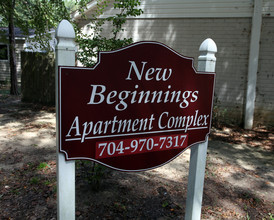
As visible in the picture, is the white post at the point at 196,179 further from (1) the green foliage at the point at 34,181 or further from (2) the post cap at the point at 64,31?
(1) the green foliage at the point at 34,181

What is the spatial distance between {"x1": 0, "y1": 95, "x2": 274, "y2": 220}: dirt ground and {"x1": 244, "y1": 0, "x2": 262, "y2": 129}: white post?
2.13 metres

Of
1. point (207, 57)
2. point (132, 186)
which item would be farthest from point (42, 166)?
point (207, 57)

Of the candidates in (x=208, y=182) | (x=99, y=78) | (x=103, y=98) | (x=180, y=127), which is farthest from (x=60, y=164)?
(x=208, y=182)

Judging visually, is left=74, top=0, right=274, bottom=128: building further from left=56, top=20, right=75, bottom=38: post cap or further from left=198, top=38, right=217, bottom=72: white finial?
left=56, top=20, right=75, bottom=38: post cap

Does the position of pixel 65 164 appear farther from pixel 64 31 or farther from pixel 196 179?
pixel 196 179

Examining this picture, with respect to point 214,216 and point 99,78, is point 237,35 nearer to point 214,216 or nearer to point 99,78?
point 214,216

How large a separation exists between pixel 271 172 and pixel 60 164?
4078 millimetres

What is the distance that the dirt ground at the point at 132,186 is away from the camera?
284cm

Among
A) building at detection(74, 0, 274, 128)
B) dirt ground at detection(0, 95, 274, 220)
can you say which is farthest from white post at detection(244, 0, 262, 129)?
dirt ground at detection(0, 95, 274, 220)

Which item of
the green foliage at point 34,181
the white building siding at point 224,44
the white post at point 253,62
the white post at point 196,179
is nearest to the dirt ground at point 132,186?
the green foliage at point 34,181

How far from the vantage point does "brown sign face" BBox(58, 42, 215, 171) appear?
1.57 meters

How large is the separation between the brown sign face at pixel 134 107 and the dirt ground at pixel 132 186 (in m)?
1.24

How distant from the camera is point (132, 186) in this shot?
11.1 ft

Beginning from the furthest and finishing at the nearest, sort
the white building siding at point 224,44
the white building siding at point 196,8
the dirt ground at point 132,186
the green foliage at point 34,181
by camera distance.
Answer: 1. the white building siding at point 224,44
2. the white building siding at point 196,8
3. the green foliage at point 34,181
4. the dirt ground at point 132,186
